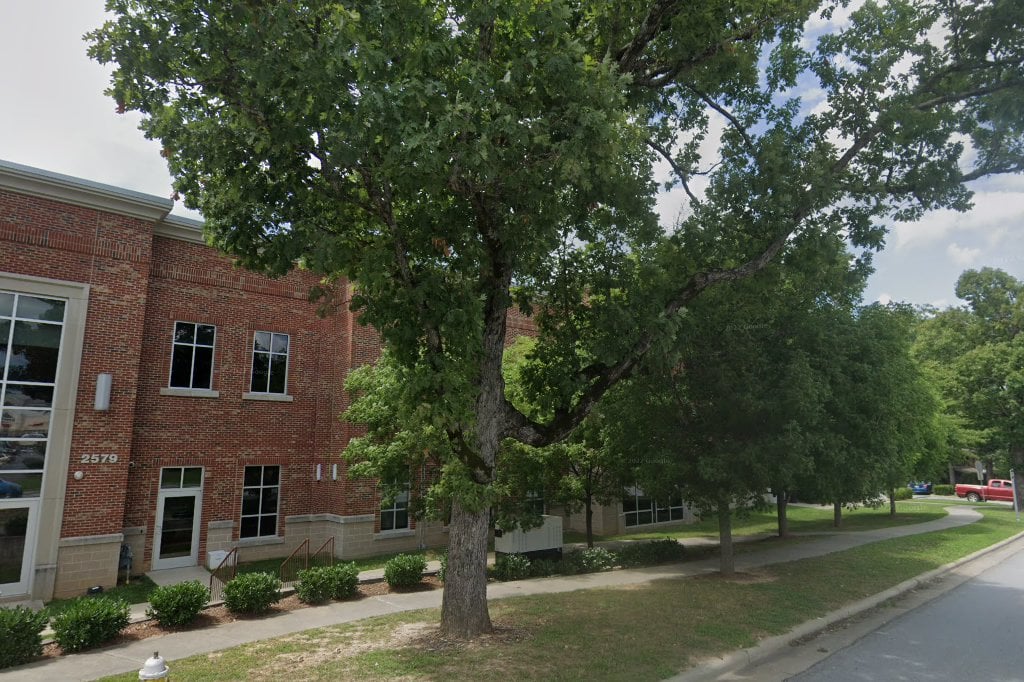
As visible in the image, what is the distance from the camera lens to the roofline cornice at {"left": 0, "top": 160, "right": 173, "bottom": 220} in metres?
12.6

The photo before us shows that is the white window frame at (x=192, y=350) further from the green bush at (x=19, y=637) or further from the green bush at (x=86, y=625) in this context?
the green bush at (x=19, y=637)

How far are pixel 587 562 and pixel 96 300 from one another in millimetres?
12380

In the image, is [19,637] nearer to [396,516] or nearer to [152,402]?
[152,402]

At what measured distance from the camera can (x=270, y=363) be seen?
55.0ft

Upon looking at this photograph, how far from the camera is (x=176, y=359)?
15258 mm

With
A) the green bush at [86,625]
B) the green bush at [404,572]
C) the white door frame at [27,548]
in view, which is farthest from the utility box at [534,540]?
the white door frame at [27,548]

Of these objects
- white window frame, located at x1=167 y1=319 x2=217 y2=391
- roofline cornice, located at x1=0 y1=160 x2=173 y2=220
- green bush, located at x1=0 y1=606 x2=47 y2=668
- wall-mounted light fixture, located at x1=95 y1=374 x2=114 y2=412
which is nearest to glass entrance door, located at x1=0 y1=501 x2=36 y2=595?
wall-mounted light fixture, located at x1=95 y1=374 x2=114 y2=412

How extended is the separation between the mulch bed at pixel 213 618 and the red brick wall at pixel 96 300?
5013 millimetres

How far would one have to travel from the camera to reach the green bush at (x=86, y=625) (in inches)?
315

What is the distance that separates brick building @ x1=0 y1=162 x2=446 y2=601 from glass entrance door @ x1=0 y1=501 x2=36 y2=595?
28 mm

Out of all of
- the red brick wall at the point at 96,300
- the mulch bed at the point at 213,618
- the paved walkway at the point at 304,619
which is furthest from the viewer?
the red brick wall at the point at 96,300

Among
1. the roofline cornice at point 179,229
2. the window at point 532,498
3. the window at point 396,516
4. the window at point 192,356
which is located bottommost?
the window at point 396,516

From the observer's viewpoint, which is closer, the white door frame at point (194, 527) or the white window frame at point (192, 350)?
the white door frame at point (194, 527)

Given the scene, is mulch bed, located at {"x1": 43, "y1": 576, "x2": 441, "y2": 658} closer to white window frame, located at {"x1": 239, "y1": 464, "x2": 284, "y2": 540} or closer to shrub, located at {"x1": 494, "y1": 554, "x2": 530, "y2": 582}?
shrub, located at {"x1": 494, "y1": 554, "x2": 530, "y2": 582}
